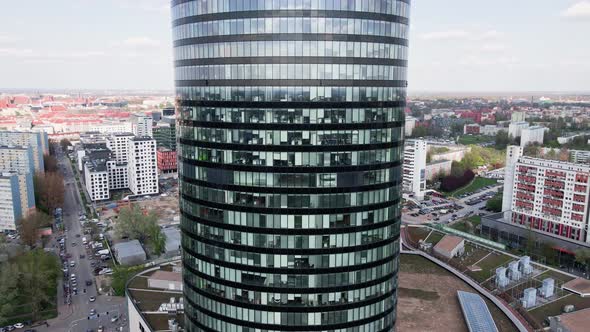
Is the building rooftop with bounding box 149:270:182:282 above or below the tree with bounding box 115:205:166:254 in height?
above

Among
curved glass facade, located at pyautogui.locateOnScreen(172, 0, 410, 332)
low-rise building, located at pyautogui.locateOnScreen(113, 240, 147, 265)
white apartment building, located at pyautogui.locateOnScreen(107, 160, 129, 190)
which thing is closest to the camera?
curved glass facade, located at pyautogui.locateOnScreen(172, 0, 410, 332)

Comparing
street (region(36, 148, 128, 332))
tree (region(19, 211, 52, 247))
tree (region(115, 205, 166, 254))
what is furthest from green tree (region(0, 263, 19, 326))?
tree (region(115, 205, 166, 254))

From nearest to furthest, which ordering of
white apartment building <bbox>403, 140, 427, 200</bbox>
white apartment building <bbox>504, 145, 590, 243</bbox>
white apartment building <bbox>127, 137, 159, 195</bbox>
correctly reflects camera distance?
1. white apartment building <bbox>504, 145, 590, 243</bbox>
2. white apartment building <bbox>403, 140, 427, 200</bbox>
3. white apartment building <bbox>127, 137, 159, 195</bbox>

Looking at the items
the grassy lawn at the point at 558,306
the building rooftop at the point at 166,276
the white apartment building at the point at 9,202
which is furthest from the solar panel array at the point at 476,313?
the white apartment building at the point at 9,202

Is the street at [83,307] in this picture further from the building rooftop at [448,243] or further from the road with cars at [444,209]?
the road with cars at [444,209]

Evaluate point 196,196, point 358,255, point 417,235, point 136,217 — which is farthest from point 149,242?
point 358,255

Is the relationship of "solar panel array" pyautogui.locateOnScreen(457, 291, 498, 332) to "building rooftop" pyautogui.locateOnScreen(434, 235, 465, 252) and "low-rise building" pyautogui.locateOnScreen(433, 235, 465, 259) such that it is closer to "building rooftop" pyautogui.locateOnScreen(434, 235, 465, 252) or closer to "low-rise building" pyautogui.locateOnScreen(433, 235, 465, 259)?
"low-rise building" pyautogui.locateOnScreen(433, 235, 465, 259)

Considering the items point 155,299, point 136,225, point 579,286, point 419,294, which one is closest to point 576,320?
point 579,286
